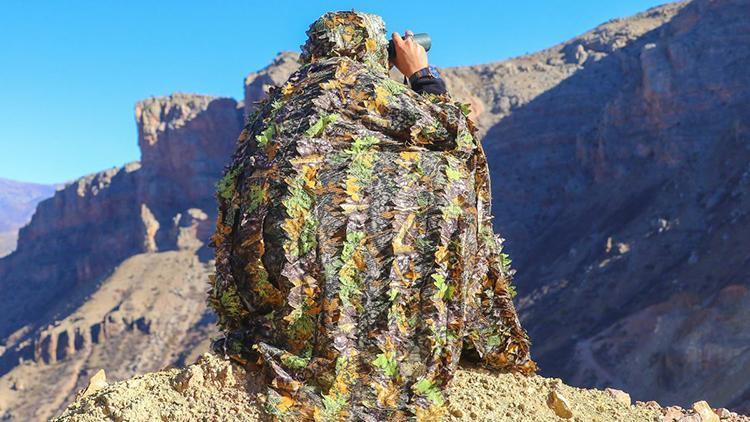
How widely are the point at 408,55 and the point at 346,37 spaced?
367 mm

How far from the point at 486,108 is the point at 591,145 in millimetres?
16130

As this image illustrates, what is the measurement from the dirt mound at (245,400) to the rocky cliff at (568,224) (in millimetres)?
20850

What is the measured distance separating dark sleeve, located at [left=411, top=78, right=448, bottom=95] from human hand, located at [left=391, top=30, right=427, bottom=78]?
0.30 ft

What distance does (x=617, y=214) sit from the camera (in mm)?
46562

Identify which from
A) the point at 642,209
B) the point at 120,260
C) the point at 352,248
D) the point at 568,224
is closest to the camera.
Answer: the point at 352,248

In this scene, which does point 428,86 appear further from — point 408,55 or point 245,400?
point 245,400

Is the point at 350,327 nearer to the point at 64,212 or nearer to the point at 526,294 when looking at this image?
the point at 526,294

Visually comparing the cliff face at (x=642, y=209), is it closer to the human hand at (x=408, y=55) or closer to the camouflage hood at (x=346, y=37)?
the human hand at (x=408, y=55)

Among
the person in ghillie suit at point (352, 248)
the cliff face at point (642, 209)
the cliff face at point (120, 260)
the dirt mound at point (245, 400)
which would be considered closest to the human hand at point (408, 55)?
the person in ghillie suit at point (352, 248)

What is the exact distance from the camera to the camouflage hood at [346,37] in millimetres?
4250

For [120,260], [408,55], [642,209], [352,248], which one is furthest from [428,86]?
[120,260]

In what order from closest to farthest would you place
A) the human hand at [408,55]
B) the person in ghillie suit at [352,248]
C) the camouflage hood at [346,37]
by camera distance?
the person in ghillie suit at [352,248]
the camouflage hood at [346,37]
the human hand at [408,55]

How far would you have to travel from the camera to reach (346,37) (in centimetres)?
426

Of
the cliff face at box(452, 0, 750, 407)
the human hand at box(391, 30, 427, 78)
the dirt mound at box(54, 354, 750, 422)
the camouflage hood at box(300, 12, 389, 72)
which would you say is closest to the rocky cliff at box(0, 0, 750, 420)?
the cliff face at box(452, 0, 750, 407)
